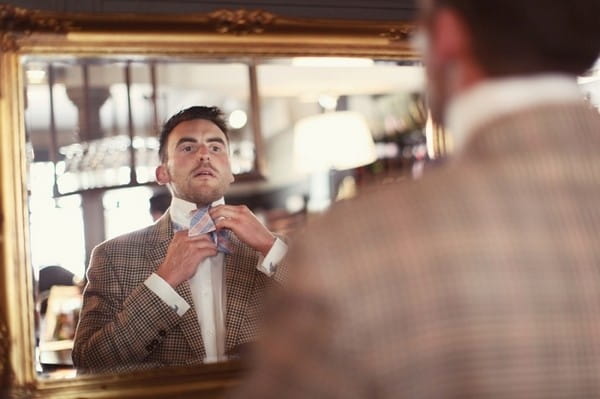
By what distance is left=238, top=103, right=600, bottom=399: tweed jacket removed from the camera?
748 mm

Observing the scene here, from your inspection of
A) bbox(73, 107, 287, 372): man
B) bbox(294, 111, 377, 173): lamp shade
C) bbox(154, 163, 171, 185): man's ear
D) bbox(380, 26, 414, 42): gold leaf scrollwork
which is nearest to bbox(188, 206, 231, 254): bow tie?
bbox(73, 107, 287, 372): man

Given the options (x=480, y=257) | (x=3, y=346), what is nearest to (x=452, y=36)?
(x=480, y=257)

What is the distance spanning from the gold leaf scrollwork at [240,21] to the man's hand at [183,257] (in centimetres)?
50

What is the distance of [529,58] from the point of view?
2.63 feet

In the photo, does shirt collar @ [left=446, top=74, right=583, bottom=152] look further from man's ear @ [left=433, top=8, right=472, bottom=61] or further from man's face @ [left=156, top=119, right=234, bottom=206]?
man's face @ [left=156, top=119, right=234, bottom=206]

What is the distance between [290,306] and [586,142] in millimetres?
321

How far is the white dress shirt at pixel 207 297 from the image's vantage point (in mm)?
1976

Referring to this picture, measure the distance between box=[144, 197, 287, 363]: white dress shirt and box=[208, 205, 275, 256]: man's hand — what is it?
3 cm

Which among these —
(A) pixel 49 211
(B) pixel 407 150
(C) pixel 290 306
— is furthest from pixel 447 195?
(B) pixel 407 150

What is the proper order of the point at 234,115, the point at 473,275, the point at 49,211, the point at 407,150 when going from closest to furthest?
the point at 473,275
the point at 49,211
the point at 234,115
the point at 407,150

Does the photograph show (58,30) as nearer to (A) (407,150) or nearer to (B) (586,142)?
(A) (407,150)

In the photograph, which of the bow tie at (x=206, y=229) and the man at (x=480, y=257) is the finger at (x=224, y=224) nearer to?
the bow tie at (x=206, y=229)

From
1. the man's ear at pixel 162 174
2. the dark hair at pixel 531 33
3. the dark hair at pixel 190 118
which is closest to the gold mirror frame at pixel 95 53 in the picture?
the dark hair at pixel 190 118

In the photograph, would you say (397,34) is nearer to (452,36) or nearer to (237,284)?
(237,284)
